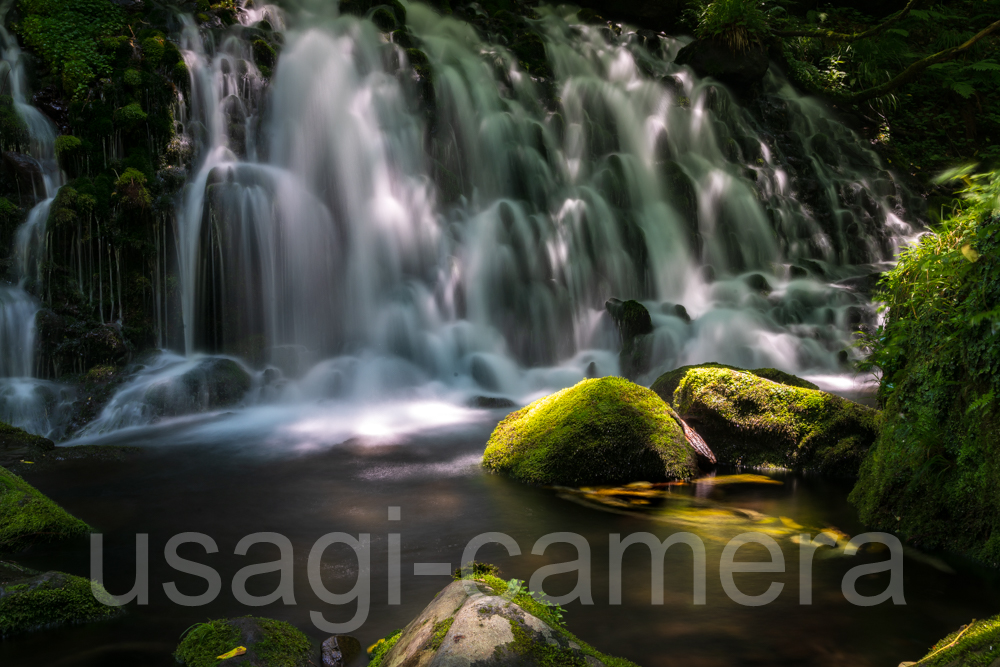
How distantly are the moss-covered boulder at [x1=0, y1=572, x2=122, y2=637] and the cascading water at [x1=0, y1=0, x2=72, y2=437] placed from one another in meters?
5.34

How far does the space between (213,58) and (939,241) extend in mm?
11834

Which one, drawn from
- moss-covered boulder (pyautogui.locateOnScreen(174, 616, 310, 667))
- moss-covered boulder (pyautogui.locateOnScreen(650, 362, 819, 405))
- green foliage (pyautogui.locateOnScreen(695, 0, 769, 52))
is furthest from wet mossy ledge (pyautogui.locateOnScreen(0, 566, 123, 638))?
green foliage (pyautogui.locateOnScreen(695, 0, 769, 52))

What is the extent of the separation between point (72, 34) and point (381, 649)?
1252 cm

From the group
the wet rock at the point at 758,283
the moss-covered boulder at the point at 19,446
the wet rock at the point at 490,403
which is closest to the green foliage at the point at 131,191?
the moss-covered boulder at the point at 19,446

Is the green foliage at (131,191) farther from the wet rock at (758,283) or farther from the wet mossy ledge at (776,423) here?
the wet rock at (758,283)

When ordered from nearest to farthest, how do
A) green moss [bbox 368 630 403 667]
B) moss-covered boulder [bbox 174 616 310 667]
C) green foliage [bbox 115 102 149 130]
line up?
green moss [bbox 368 630 403 667]
moss-covered boulder [bbox 174 616 310 667]
green foliage [bbox 115 102 149 130]

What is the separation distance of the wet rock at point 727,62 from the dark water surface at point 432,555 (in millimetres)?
14054

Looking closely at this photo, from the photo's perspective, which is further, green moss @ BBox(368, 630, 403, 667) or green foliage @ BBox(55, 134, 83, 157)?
green foliage @ BBox(55, 134, 83, 157)

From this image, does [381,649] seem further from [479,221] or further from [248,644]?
[479,221]

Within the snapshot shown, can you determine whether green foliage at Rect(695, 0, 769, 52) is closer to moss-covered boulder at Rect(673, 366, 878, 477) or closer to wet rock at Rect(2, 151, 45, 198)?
moss-covered boulder at Rect(673, 366, 878, 477)

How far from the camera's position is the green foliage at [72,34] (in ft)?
35.9

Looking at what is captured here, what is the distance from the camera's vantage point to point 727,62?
17031 mm

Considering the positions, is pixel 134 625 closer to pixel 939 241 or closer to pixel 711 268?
pixel 939 241

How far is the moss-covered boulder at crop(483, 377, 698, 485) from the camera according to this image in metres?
5.55
